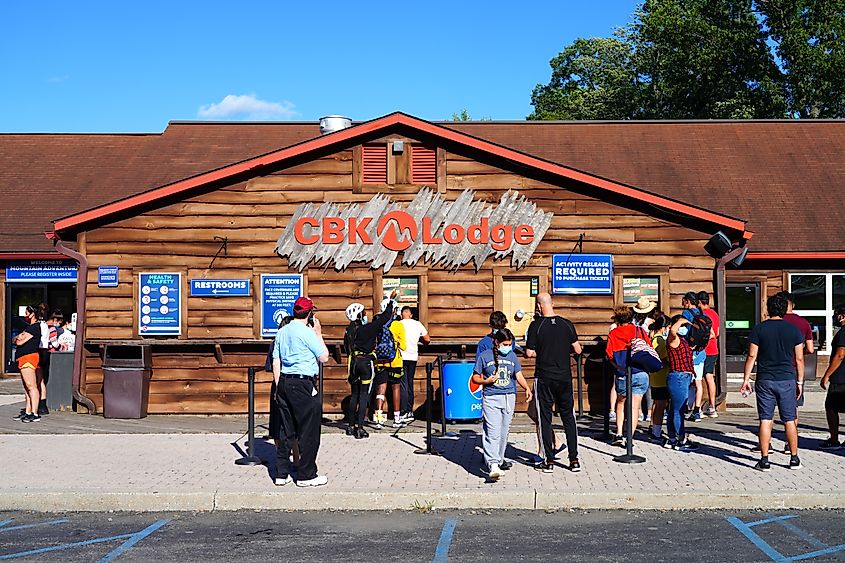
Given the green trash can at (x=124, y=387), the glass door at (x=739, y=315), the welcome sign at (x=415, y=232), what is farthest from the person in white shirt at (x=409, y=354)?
A: the glass door at (x=739, y=315)

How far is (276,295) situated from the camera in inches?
635

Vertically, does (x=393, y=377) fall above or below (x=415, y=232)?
below

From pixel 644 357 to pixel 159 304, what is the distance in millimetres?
7822

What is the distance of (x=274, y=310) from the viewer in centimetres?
1614

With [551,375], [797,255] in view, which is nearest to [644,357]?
[551,375]

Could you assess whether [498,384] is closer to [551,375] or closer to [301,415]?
[551,375]

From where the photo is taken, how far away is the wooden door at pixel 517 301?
1620cm

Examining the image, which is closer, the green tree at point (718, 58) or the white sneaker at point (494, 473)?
the white sneaker at point (494, 473)

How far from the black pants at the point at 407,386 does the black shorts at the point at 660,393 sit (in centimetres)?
403

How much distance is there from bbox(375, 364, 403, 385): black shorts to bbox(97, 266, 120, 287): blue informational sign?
4.67 m

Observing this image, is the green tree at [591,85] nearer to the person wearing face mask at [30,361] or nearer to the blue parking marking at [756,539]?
the person wearing face mask at [30,361]

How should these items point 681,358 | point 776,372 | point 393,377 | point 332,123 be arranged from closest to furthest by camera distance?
point 776,372
point 681,358
point 393,377
point 332,123

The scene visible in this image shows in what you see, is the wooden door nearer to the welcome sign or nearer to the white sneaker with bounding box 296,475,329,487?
the welcome sign

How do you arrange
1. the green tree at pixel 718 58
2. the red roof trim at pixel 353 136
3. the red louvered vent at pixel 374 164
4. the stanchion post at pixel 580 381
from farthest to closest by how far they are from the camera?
1. the green tree at pixel 718 58
2. the red louvered vent at pixel 374 164
3. the red roof trim at pixel 353 136
4. the stanchion post at pixel 580 381
